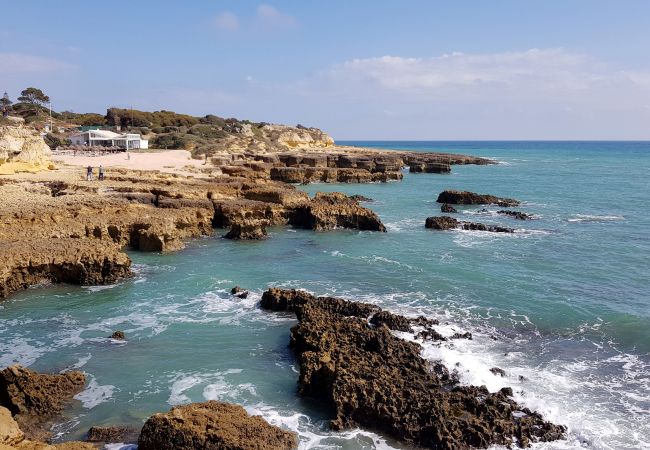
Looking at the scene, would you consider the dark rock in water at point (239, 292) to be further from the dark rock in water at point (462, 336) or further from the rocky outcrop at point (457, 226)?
the rocky outcrop at point (457, 226)

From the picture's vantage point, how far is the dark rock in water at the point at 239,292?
18797mm

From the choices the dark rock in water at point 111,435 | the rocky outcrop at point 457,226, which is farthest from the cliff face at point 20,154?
the dark rock in water at point 111,435

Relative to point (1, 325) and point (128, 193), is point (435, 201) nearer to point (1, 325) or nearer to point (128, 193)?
point (128, 193)

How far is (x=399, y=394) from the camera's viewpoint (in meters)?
11.4

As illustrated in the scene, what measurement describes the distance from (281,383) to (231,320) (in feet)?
14.5

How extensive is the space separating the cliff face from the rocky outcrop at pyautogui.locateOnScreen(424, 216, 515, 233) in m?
26.4

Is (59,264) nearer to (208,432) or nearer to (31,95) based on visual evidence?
(208,432)

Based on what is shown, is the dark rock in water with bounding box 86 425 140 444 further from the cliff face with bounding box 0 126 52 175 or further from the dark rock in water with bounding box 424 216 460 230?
the cliff face with bounding box 0 126 52 175

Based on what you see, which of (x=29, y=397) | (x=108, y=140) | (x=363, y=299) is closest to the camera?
(x=29, y=397)

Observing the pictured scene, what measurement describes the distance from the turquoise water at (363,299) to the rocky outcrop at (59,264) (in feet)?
1.66

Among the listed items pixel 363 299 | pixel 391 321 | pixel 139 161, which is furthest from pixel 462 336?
pixel 139 161

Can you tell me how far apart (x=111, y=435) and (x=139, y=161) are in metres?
43.4

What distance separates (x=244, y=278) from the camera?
69.9ft

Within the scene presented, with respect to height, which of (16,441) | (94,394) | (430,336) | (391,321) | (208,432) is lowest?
(94,394)
